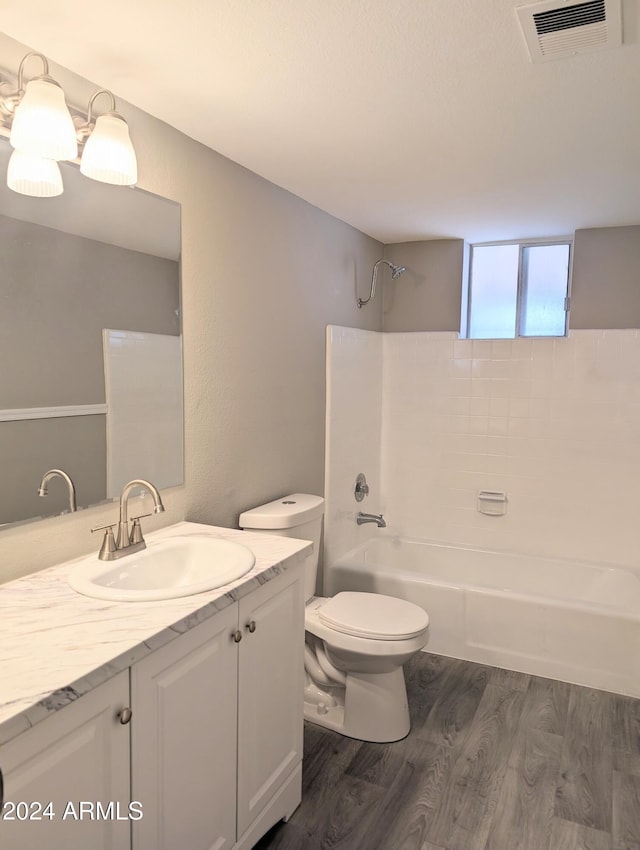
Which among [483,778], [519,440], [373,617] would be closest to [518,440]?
[519,440]

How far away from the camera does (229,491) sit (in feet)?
8.14

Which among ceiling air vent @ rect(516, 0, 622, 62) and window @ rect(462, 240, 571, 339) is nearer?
ceiling air vent @ rect(516, 0, 622, 62)

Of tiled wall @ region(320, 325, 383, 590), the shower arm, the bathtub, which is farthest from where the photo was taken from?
the shower arm

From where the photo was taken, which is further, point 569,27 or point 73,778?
point 569,27

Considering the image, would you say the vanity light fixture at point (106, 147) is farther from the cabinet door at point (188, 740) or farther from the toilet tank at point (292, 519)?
the toilet tank at point (292, 519)

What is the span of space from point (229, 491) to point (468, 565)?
1.91m

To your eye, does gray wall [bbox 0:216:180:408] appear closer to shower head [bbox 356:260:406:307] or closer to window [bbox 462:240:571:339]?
shower head [bbox 356:260:406:307]

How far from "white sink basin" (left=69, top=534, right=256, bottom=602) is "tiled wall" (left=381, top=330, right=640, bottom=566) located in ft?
7.29

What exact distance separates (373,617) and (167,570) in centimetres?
99

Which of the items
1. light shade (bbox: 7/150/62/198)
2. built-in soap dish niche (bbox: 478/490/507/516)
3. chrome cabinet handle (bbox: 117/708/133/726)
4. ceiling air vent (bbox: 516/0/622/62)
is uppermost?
ceiling air vent (bbox: 516/0/622/62)

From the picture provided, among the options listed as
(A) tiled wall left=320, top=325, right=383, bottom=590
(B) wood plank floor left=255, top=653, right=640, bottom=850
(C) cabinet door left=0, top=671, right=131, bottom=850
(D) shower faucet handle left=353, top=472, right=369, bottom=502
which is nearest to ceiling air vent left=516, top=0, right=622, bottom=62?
(C) cabinet door left=0, top=671, right=131, bottom=850

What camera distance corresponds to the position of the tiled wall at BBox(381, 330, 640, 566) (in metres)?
3.45

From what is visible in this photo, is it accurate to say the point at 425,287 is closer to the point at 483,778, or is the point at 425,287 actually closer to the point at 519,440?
the point at 519,440

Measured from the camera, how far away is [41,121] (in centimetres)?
147
